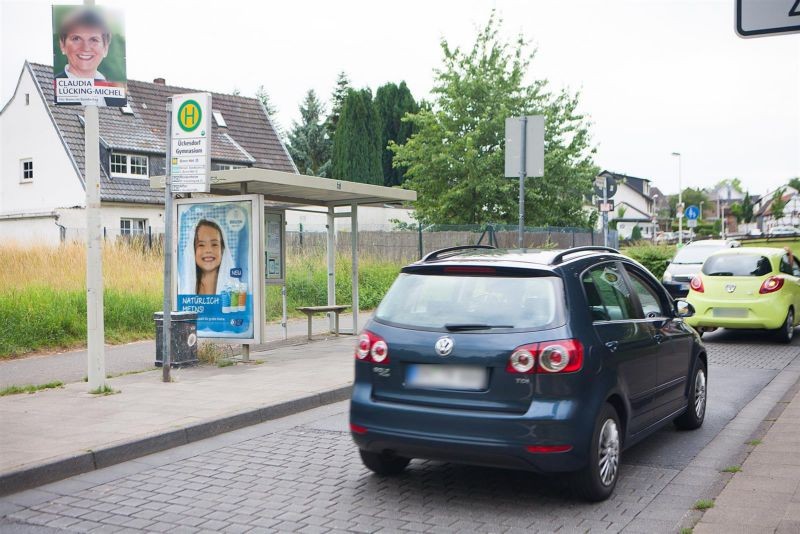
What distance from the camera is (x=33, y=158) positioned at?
37.5 metres

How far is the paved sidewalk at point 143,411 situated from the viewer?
618 cm

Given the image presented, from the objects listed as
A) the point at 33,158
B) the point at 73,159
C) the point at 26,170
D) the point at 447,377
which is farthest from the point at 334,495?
the point at 26,170

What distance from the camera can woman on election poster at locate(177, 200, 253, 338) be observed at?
36.1ft

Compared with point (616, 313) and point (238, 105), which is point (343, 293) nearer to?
point (616, 313)

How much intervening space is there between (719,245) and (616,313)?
52.7 ft

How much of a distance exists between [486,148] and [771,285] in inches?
565

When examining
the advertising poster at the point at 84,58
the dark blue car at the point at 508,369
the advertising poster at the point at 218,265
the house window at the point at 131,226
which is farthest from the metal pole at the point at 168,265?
the house window at the point at 131,226

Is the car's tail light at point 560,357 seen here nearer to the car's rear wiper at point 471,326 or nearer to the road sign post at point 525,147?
the car's rear wiper at point 471,326

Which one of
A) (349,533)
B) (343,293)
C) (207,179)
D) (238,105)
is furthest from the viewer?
(238,105)

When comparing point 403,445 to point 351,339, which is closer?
point 403,445

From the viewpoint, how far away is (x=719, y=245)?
67.4ft

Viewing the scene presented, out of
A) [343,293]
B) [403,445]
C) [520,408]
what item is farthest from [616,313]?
[343,293]

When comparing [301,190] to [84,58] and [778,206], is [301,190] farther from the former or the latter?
[778,206]

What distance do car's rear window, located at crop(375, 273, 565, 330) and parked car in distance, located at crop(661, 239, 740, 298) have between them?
13819mm
